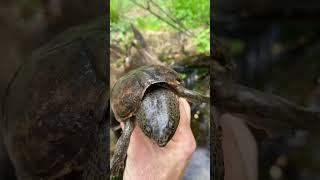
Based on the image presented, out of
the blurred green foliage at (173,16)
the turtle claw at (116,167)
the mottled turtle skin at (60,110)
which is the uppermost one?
the blurred green foliage at (173,16)

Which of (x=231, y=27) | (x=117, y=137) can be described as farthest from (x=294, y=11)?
(x=117, y=137)

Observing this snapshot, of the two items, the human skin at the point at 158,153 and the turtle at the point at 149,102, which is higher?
the turtle at the point at 149,102

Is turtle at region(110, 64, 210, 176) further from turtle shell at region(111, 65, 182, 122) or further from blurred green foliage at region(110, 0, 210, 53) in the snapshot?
blurred green foliage at region(110, 0, 210, 53)

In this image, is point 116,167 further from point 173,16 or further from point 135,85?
point 173,16

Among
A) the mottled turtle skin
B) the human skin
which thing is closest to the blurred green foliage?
the mottled turtle skin

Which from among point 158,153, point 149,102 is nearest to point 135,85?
point 149,102

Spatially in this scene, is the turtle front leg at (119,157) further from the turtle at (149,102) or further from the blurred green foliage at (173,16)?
the blurred green foliage at (173,16)

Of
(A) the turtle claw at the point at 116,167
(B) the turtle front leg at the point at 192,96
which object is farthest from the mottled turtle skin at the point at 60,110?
(B) the turtle front leg at the point at 192,96
